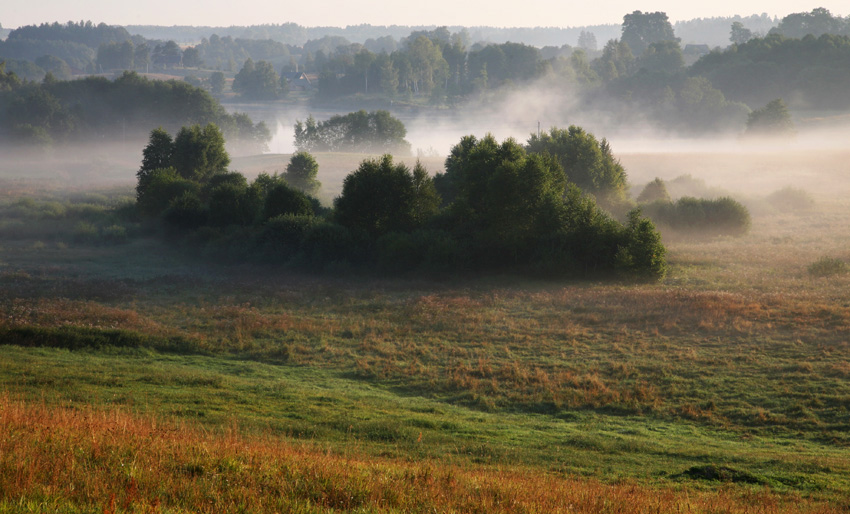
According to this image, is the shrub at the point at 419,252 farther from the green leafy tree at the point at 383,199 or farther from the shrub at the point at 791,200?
the shrub at the point at 791,200

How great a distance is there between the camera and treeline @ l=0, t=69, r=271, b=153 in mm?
146000

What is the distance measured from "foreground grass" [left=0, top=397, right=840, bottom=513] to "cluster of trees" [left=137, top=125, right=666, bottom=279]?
3329 centimetres

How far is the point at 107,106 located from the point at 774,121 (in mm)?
141811

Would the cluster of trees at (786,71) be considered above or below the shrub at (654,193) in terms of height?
above

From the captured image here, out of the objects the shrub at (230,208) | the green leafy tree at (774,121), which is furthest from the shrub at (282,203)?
the green leafy tree at (774,121)

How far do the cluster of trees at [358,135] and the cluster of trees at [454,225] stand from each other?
294ft

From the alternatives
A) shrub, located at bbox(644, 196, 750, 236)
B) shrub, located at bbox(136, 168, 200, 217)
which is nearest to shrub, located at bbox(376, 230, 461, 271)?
shrub, located at bbox(136, 168, 200, 217)

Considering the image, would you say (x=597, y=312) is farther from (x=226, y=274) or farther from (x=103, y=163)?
(x=103, y=163)

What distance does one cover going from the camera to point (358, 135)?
490 feet

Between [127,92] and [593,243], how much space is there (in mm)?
141390

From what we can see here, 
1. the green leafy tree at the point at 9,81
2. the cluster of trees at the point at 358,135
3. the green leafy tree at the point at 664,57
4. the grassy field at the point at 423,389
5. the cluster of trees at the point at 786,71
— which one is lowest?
the grassy field at the point at 423,389

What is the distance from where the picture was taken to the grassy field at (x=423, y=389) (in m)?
9.32

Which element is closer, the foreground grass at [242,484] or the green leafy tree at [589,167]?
the foreground grass at [242,484]

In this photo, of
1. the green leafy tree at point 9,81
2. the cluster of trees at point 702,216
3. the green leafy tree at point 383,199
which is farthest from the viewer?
the green leafy tree at point 9,81
